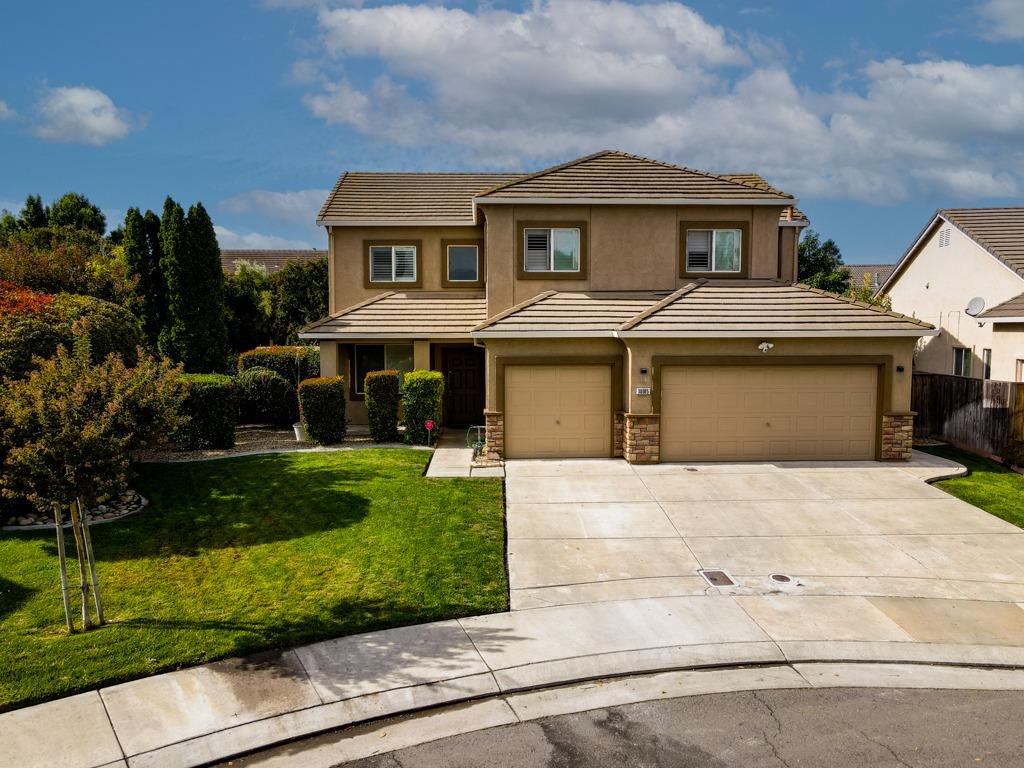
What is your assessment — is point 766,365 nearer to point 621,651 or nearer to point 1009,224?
point 621,651

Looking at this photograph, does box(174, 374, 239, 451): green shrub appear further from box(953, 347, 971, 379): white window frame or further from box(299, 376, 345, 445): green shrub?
box(953, 347, 971, 379): white window frame

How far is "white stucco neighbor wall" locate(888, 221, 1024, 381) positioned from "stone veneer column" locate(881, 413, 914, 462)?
451cm

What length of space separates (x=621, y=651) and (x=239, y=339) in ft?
98.2

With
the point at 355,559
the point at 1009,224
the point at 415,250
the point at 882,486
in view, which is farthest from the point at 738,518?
the point at 1009,224

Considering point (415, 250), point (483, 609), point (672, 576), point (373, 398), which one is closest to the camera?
point (483, 609)

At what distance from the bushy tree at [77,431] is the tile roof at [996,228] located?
21031mm

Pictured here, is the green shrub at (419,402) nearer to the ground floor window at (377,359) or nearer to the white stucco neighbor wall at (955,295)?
the ground floor window at (377,359)

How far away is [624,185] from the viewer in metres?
18.6

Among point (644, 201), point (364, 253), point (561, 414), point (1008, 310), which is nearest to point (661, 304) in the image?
point (644, 201)

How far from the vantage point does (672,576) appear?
9930mm

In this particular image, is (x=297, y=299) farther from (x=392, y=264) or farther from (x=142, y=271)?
(x=392, y=264)

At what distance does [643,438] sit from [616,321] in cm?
279

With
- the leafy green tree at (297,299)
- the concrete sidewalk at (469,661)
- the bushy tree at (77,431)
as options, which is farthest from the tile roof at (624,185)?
the leafy green tree at (297,299)

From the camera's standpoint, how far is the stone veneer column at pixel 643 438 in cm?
1590
